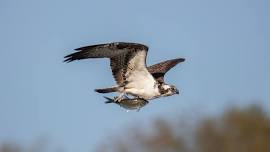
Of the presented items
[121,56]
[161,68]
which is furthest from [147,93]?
[161,68]

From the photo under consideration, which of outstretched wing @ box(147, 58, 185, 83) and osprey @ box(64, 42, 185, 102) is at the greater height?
osprey @ box(64, 42, 185, 102)

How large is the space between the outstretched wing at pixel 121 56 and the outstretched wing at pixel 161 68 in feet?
4.25

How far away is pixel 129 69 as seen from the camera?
63.0 ft

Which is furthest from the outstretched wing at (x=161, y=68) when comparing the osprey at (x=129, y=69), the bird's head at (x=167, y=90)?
the osprey at (x=129, y=69)

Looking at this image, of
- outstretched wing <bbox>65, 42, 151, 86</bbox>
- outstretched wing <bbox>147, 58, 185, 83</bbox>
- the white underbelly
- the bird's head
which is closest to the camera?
outstretched wing <bbox>65, 42, 151, 86</bbox>

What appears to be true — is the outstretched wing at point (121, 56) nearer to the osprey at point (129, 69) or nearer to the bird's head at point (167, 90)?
the osprey at point (129, 69)

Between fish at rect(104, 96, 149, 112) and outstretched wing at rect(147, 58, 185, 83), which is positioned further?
outstretched wing at rect(147, 58, 185, 83)

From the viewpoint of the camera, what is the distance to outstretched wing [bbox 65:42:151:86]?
18656mm

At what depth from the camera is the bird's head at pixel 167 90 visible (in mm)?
19330

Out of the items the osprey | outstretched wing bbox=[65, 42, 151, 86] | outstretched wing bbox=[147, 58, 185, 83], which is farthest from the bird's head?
outstretched wing bbox=[147, 58, 185, 83]

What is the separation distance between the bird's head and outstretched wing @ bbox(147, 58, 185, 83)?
0.88 meters

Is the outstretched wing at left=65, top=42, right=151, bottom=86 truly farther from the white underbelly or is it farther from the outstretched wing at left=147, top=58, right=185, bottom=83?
the outstretched wing at left=147, top=58, right=185, bottom=83
